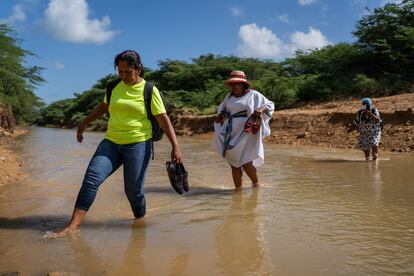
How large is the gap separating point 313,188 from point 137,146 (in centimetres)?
296

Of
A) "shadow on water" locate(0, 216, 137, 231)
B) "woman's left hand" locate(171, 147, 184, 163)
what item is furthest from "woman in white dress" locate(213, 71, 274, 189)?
"shadow on water" locate(0, 216, 137, 231)

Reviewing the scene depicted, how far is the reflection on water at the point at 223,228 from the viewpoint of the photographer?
129 inches

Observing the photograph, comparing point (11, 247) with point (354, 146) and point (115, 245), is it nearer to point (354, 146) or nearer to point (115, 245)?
point (115, 245)

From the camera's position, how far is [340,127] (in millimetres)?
14281

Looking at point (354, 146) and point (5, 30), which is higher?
point (5, 30)

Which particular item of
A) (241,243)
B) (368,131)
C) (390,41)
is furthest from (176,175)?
(390,41)

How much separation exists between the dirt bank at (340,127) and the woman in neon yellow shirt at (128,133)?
8.45 meters

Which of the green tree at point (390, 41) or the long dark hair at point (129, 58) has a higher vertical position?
the green tree at point (390, 41)

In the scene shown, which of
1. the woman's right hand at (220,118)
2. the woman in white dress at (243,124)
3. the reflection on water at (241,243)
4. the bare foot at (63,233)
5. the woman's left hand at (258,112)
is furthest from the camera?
the woman's right hand at (220,118)

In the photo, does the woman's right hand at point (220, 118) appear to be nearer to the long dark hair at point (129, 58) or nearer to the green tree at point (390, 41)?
the long dark hair at point (129, 58)

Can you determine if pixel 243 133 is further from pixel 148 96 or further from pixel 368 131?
pixel 368 131

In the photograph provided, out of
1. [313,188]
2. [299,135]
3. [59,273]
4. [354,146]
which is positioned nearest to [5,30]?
[299,135]

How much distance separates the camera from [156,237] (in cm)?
399

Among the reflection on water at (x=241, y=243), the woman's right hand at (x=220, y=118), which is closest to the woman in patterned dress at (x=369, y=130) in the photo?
the woman's right hand at (x=220, y=118)
